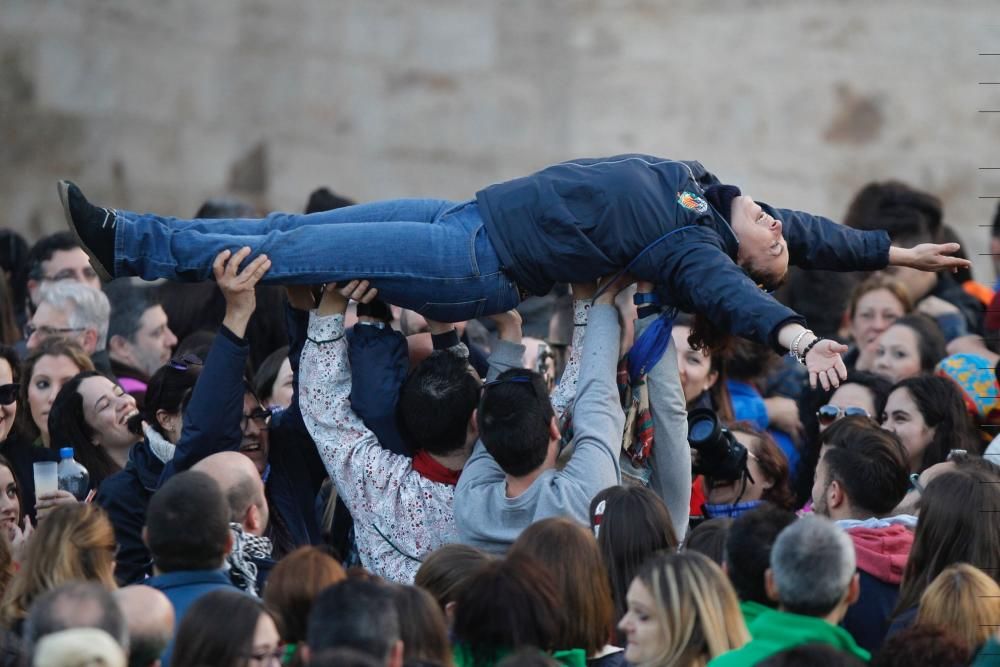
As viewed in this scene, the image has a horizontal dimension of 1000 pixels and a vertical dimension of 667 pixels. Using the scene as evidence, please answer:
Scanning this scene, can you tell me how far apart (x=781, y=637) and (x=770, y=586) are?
0.23 metres

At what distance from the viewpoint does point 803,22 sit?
10.3 m

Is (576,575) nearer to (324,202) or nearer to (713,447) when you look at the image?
(713,447)

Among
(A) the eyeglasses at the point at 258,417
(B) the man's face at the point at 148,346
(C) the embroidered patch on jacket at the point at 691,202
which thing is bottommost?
(A) the eyeglasses at the point at 258,417

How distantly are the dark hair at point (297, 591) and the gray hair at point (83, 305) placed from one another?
2.97m

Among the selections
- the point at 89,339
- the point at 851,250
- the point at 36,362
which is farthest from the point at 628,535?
the point at 89,339

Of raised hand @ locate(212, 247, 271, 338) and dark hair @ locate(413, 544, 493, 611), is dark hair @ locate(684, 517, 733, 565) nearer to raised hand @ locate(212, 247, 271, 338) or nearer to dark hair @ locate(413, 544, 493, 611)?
dark hair @ locate(413, 544, 493, 611)

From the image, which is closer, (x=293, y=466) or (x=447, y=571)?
(x=447, y=571)

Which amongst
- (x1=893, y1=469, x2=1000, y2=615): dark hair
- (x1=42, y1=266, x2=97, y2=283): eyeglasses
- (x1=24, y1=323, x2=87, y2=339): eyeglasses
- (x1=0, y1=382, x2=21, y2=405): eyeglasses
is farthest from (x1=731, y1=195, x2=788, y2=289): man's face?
(x1=42, y1=266, x2=97, y2=283): eyeglasses

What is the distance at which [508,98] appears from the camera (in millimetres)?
10562

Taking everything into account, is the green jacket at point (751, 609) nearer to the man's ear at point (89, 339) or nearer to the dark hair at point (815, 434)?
the dark hair at point (815, 434)

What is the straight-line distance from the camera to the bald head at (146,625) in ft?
11.9

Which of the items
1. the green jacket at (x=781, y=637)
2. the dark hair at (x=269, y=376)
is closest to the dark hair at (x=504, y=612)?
the green jacket at (x=781, y=637)

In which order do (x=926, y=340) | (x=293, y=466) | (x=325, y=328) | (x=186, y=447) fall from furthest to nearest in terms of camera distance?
(x=926, y=340) → (x=293, y=466) → (x=325, y=328) → (x=186, y=447)

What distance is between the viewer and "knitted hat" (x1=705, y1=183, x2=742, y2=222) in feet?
17.3
